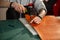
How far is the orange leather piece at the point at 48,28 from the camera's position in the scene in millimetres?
1128

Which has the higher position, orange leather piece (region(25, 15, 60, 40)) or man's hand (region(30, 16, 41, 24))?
man's hand (region(30, 16, 41, 24))

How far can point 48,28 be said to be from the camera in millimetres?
1309

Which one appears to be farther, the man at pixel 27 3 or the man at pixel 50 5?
the man at pixel 50 5

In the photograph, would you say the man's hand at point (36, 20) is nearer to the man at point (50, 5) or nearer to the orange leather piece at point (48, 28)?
the orange leather piece at point (48, 28)

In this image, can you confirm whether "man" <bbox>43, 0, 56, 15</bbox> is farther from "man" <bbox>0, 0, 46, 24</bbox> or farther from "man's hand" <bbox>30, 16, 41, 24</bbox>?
"man's hand" <bbox>30, 16, 41, 24</bbox>

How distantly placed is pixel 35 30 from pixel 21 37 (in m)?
0.20

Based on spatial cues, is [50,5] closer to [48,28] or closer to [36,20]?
[36,20]

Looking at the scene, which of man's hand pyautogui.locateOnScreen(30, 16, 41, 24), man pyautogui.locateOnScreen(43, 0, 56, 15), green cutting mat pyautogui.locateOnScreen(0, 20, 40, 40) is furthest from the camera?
man pyautogui.locateOnScreen(43, 0, 56, 15)

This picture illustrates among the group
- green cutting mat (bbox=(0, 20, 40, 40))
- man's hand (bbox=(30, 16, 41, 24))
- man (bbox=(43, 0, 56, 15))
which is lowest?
green cutting mat (bbox=(0, 20, 40, 40))

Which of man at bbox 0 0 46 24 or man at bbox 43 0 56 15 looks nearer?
man at bbox 0 0 46 24

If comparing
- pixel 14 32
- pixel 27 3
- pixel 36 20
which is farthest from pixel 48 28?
pixel 27 3

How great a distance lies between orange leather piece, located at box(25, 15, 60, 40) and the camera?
113cm

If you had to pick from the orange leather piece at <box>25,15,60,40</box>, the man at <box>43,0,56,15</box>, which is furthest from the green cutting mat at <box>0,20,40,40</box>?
the man at <box>43,0,56,15</box>

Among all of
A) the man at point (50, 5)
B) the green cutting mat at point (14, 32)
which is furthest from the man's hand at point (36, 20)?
the man at point (50, 5)
